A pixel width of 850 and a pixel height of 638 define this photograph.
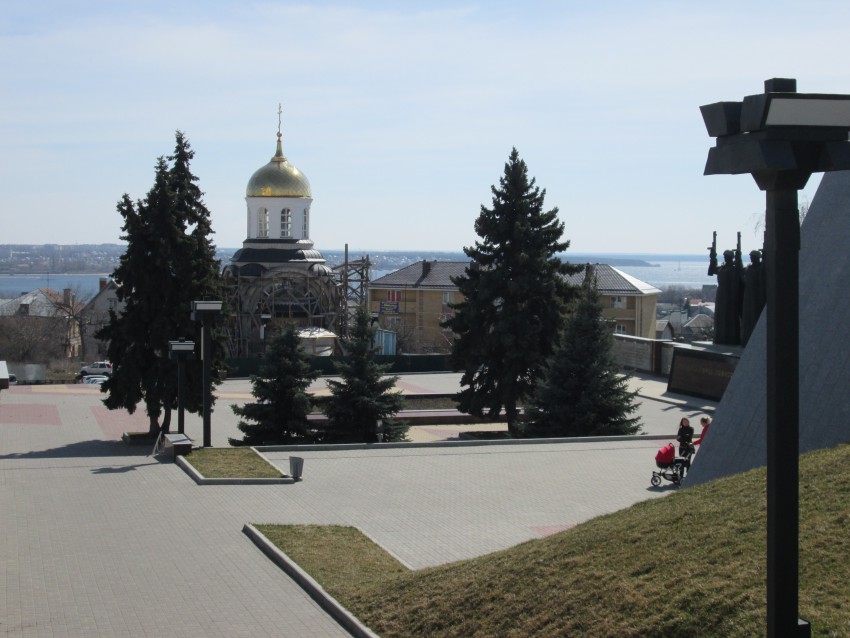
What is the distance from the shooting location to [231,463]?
1834cm

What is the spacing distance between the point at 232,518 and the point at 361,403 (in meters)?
8.88

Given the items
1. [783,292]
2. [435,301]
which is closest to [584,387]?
[783,292]

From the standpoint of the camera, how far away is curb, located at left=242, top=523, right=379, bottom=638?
29.9ft

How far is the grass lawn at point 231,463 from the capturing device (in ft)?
56.8

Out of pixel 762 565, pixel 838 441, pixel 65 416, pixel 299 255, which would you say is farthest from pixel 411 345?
pixel 762 565

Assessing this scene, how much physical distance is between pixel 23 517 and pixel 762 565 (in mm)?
10372

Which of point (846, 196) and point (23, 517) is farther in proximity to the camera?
point (846, 196)

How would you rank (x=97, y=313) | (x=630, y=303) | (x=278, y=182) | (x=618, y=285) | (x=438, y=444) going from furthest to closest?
(x=97, y=313) < (x=618, y=285) < (x=630, y=303) < (x=278, y=182) < (x=438, y=444)

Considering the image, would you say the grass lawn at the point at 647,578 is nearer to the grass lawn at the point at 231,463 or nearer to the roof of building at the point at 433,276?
the grass lawn at the point at 231,463

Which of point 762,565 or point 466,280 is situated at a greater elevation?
point 466,280

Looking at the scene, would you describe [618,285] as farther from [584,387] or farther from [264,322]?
[584,387]

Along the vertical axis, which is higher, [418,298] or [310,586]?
[418,298]

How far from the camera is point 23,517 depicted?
14273mm

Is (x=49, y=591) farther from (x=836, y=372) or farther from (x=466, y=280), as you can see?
(x=466, y=280)
